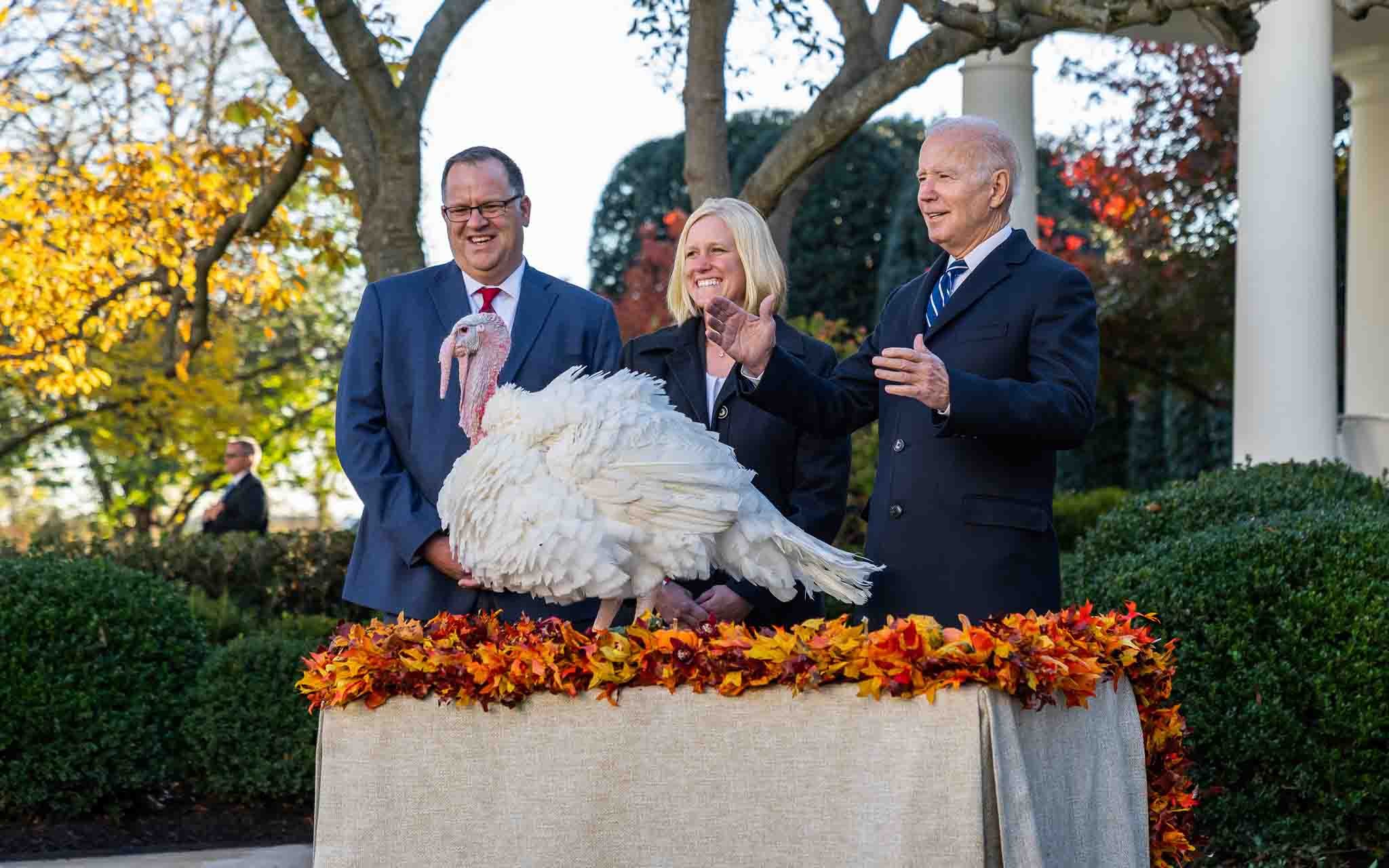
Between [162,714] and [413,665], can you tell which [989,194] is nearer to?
[413,665]

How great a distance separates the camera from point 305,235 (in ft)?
31.8

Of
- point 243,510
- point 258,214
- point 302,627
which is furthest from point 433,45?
point 243,510

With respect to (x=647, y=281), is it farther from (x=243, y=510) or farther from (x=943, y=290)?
(x=943, y=290)

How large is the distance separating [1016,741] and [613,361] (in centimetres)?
173

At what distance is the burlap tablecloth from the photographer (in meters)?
2.70

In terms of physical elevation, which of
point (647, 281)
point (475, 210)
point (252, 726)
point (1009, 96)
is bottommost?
point (252, 726)

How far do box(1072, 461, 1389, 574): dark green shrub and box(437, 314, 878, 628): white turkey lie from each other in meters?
3.09

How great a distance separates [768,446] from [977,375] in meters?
0.86

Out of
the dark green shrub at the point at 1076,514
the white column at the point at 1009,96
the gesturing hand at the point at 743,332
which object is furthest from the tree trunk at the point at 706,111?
the dark green shrub at the point at 1076,514

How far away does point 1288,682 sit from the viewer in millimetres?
5066

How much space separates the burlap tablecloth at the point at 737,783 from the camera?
106 inches

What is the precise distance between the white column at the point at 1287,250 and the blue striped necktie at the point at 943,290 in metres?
6.00

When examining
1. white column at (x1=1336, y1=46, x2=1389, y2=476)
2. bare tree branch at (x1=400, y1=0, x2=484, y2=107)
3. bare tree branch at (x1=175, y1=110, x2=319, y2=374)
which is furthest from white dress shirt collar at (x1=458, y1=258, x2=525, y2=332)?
white column at (x1=1336, y1=46, x2=1389, y2=476)

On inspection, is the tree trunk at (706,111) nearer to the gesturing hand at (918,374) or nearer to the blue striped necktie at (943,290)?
the blue striped necktie at (943,290)
